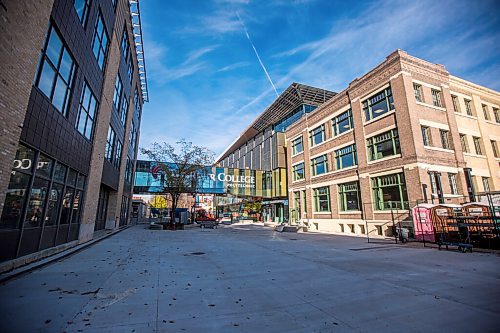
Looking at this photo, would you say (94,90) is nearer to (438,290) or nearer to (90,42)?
(90,42)

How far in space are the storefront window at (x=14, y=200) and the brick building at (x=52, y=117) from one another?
0.03 metres

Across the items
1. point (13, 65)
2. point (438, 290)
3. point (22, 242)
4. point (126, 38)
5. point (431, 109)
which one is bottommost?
point (438, 290)

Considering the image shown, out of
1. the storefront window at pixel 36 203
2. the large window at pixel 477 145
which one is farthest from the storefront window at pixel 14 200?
the large window at pixel 477 145

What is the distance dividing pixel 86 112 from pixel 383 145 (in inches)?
844

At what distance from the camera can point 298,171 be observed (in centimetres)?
3341

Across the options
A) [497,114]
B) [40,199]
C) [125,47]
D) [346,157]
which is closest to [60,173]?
[40,199]

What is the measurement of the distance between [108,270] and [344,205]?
21.9 metres

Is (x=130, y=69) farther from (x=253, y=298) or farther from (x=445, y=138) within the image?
(x=445, y=138)

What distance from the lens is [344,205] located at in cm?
2419

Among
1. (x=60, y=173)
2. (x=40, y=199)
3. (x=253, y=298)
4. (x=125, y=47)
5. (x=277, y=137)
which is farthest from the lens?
(x=277, y=137)

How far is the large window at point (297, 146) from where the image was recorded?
33.1 m

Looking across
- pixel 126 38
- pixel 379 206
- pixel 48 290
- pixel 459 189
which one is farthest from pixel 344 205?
pixel 126 38

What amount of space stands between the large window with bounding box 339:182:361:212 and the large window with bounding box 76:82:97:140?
853 inches

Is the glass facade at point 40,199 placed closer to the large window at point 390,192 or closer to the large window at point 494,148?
the large window at point 390,192
